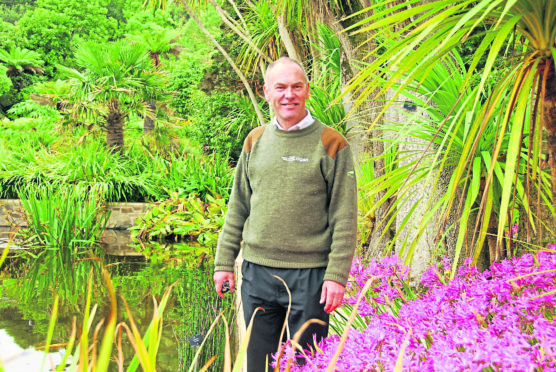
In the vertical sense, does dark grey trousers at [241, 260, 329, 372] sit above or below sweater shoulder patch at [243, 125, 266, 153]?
below

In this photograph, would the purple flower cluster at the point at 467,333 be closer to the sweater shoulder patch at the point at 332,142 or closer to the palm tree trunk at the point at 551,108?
the palm tree trunk at the point at 551,108

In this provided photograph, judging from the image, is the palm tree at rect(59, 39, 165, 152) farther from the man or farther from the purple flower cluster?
the purple flower cluster

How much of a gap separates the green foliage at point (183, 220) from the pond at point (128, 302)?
2.15ft

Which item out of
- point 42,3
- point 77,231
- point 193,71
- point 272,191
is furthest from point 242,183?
point 42,3

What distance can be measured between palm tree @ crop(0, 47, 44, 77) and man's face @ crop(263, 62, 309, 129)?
2692cm

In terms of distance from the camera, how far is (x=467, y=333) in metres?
1.15

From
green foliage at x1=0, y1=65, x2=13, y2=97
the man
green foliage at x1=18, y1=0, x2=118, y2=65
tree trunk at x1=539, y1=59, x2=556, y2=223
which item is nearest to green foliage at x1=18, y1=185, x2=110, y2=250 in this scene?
the man

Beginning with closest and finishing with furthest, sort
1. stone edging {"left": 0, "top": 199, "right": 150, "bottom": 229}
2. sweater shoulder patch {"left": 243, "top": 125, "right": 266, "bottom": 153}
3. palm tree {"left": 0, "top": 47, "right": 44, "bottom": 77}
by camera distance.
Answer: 1. sweater shoulder patch {"left": 243, "top": 125, "right": 266, "bottom": 153}
2. stone edging {"left": 0, "top": 199, "right": 150, "bottom": 229}
3. palm tree {"left": 0, "top": 47, "right": 44, "bottom": 77}

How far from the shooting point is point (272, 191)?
2045 millimetres

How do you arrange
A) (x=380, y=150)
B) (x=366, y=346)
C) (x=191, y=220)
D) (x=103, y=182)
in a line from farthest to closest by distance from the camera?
1. (x=103, y=182)
2. (x=191, y=220)
3. (x=380, y=150)
4. (x=366, y=346)

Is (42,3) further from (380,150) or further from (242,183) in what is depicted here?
(242,183)

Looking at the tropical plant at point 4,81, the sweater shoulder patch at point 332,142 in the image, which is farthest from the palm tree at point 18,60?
the sweater shoulder patch at point 332,142

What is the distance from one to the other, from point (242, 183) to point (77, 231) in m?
6.35

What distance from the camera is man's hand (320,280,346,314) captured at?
1936 millimetres
